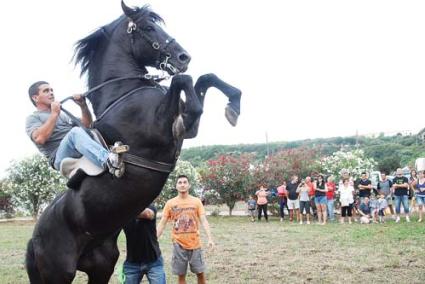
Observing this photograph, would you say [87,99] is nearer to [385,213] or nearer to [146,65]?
[146,65]

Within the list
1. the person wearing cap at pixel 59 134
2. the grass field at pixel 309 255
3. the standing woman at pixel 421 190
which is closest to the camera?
the person wearing cap at pixel 59 134

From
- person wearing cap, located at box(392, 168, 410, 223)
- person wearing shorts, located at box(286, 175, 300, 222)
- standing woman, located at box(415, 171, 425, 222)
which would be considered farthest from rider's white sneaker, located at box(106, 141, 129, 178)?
person wearing shorts, located at box(286, 175, 300, 222)

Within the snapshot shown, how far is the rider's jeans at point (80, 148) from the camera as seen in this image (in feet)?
14.0

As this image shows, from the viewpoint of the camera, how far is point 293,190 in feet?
69.9

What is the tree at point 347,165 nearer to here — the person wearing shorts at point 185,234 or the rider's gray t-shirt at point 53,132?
the person wearing shorts at point 185,234

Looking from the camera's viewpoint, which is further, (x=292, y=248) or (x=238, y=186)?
(x=238, y=186)

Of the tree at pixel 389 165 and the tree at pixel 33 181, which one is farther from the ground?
the tree at pixel 389 165

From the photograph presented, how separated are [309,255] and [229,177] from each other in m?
15.0

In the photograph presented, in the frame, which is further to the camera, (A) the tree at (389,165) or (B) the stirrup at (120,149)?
(A) the tree at (389,165)

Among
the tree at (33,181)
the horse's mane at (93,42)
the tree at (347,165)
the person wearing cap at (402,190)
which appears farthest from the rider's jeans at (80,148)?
the tree at (33,181)

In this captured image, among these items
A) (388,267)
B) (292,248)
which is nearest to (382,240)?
(292,248)

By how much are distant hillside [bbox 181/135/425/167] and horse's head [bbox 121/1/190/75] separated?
3562cm

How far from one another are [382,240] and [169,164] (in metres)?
10.9

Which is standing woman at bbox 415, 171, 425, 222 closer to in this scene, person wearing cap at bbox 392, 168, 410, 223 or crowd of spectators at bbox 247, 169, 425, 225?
crowd of spectators at bbox 247, 169, 425, 225
